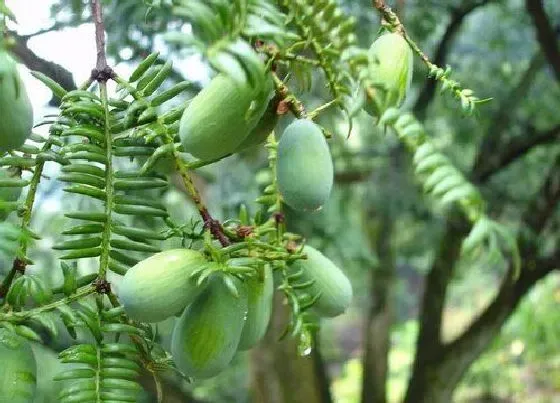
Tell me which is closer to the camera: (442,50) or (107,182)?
(107,182)

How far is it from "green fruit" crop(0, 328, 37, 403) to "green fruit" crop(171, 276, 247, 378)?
80 millimetres

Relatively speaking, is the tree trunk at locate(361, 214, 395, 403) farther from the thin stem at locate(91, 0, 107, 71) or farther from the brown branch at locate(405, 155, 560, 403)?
the thin stem at locate(91, 0, 107, 71)

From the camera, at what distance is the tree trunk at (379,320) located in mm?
2514

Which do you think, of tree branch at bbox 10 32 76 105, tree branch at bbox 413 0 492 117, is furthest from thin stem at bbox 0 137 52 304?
tree branch at bbox 413 0 492 117

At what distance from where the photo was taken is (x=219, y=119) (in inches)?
15.7

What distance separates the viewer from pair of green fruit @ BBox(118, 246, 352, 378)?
41cm

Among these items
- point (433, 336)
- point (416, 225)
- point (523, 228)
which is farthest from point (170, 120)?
point (416, 225)

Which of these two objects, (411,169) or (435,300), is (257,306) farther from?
(435,300)

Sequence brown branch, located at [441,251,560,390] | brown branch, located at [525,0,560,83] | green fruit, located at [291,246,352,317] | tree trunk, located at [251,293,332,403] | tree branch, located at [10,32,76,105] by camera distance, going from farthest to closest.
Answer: brown branch, located at [441,251,560,390], tree trunk, located at [251,293,332,403], brown branch, located at [525,0,560,83], tree branch, located at [10,32,76,105], green fruit, located at [291,246,352,317]

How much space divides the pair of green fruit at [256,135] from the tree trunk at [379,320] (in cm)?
200

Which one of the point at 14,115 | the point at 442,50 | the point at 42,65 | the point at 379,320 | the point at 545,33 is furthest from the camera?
the point at 379,320

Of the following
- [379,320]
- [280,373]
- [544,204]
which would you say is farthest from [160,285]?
[379,320]

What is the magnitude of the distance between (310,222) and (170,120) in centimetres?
122

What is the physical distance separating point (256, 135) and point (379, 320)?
7.50 ft
